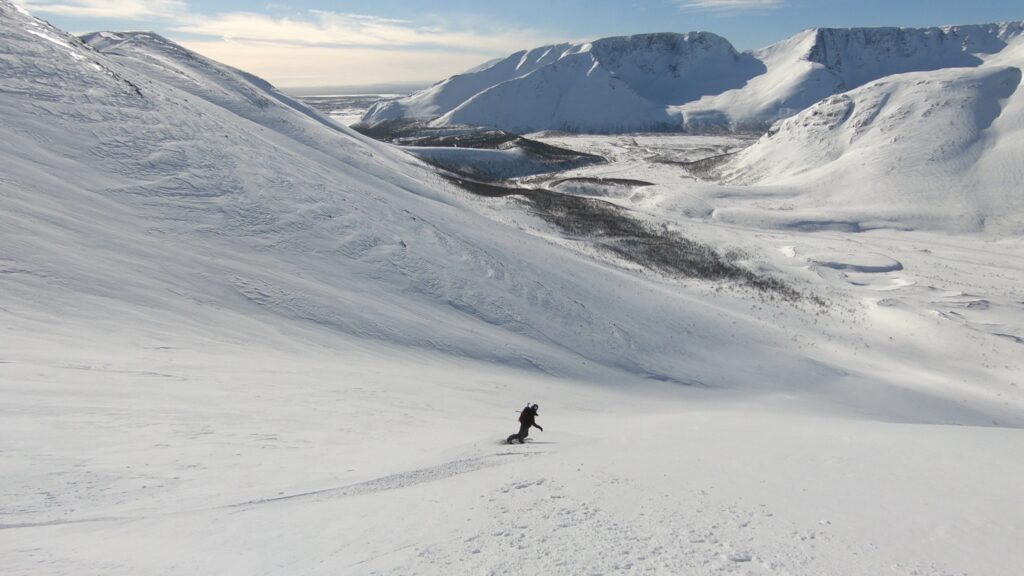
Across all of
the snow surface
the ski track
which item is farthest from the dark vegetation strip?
the ski track

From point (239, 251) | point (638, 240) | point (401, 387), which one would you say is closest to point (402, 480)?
point (401, 387)

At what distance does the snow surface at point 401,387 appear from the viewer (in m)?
5.51

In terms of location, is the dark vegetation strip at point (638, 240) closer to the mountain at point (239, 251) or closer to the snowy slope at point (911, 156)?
the mountain at point (239, 251)

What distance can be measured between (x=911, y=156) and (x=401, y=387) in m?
76.4

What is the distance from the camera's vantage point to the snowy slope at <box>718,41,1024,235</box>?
5566 cm

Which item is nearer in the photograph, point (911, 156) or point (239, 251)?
point (239, 251)

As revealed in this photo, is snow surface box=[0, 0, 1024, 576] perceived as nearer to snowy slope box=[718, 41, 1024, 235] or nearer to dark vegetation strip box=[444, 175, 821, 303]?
dark vegetation strip box=[444, 175, 821, 303]

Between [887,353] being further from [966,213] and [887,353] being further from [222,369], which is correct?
[966,213]

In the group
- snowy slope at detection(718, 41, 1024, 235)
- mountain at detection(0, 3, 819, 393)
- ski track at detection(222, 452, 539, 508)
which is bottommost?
ski track at detection(222, 452, 539, 508)

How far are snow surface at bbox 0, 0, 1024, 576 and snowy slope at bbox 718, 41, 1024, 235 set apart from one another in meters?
26.9

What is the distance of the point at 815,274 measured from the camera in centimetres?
3747

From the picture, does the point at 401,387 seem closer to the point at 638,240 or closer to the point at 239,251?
the point at 239,251

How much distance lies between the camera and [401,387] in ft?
41.0

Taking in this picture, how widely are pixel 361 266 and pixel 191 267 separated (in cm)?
597
